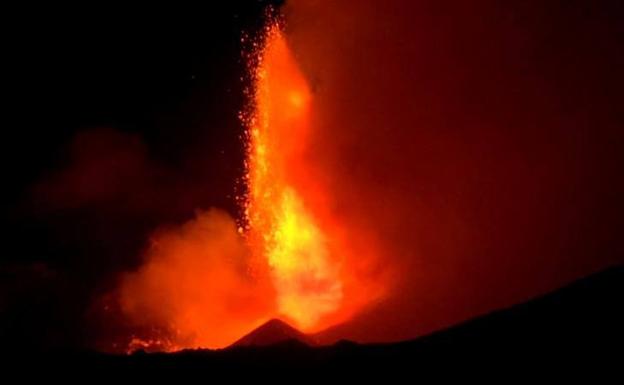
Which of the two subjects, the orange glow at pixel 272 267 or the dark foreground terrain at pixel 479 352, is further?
the orange glow at pixel 272 267

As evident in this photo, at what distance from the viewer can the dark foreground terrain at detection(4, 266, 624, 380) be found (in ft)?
25.7

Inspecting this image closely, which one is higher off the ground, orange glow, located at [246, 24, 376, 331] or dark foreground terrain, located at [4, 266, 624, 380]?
orange glow, located at [246, 24, 376, 331]

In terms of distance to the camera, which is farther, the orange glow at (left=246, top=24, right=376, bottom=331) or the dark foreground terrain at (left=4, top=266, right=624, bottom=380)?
the orange glow at (left=246, top=24, right=376, bottom=331)

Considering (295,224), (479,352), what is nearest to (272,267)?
(295,224)

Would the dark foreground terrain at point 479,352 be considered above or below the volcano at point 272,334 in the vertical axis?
below

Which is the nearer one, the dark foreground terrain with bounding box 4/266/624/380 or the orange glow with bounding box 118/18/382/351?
the dark foreground terrain with bounding box 4/266/624/380

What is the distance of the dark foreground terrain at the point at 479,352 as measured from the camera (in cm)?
784

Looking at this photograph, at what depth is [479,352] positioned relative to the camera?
8.48 meters

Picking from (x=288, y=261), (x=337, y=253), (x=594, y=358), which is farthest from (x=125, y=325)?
(x=594, y=358)

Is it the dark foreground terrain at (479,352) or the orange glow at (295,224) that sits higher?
the orange glow at (295,224)

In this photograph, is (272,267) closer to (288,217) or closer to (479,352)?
(288,217)

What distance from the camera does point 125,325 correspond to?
21688 mm

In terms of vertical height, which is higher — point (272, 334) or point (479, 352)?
point (272, 334)

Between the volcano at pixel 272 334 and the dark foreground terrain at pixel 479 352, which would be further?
the volcano at pixel 272 334
